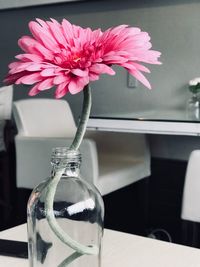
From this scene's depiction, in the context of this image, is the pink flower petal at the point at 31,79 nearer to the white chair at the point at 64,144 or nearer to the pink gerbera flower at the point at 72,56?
the pink gerbera flower at the point at 72,56

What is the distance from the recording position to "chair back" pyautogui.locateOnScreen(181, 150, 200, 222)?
4.02ft

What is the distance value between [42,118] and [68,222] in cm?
176

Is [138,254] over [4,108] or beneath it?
beneath

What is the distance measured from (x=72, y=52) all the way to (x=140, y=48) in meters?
0.08

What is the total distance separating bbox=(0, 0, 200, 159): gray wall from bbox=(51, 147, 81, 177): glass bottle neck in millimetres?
2441

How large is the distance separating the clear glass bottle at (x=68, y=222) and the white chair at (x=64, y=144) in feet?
4.02

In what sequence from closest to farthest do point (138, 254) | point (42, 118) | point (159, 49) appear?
point (138, 254), point (42, 118), point (159, 49)

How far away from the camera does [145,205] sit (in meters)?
2.51

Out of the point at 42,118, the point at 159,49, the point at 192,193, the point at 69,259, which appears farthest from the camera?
the point at 159,49

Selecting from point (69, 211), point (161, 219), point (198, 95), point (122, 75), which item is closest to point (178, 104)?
point (198, 95)

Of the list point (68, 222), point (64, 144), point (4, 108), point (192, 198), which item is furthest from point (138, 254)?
point (4, 108)

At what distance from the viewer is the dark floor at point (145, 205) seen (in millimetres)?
2412

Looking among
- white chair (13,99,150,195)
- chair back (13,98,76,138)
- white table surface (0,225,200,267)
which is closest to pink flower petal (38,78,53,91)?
white table surface (0,225,200,267)

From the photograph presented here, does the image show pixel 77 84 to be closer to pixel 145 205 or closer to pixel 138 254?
pixel 138 254
